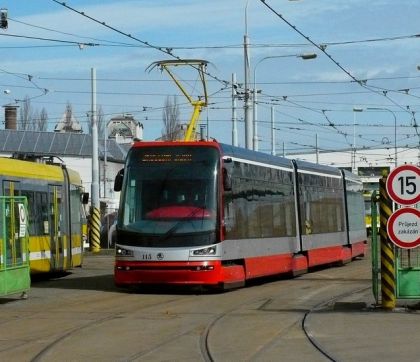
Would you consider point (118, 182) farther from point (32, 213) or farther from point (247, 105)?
point (247, 105)

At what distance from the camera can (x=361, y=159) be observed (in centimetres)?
9506

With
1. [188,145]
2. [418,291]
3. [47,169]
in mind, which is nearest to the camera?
[418,291]

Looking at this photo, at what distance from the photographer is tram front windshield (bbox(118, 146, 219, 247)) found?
19031 mm

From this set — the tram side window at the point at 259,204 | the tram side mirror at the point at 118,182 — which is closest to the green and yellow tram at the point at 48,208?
the tram side mirror at the point at 118,182

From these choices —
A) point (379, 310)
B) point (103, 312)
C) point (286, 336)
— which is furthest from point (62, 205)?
point (286, 336)

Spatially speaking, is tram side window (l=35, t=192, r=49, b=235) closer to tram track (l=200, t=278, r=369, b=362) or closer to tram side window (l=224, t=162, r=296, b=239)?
tram side window (l=224, t=162, r=296, b=239)

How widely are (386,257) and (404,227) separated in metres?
0.92

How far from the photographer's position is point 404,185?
49.0 feet

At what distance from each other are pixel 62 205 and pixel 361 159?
2866 inches

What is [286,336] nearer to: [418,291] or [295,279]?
[418,291]

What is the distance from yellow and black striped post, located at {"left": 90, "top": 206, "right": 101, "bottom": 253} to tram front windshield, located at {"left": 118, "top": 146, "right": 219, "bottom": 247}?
23.6m

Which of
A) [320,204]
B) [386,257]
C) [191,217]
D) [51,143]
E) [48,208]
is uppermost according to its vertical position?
[51,143]

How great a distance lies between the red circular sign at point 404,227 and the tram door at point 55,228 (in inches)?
450

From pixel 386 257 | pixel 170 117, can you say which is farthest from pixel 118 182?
pixel 170 117
